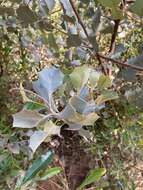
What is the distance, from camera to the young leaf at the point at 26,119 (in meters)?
0.46

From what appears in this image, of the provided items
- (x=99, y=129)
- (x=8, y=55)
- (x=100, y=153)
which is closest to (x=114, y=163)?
(x=100, y=153)

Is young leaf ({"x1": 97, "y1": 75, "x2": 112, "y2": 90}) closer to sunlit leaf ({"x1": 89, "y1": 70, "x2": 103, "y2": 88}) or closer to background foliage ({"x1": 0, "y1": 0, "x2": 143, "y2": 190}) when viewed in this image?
sunlit leaf ({"x1": 89, "y1": 70, "x2": 103, "y2": 88})

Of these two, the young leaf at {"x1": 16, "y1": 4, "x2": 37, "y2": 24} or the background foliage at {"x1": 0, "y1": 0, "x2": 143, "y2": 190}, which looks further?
the background foliage at {"x1": 0, "y1": 0, "x2": 143, "y2": 190}

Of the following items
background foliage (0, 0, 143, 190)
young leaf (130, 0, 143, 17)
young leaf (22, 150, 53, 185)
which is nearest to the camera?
young leaf (130, 0, 143, 17)

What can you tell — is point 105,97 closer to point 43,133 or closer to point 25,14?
point 43,133

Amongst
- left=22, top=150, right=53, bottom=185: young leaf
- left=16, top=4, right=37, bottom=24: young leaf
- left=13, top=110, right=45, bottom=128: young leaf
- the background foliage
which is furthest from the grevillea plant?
left=22, top=150, right=53, bottom=185: young leaf

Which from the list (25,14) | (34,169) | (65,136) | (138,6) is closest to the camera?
(138,6)

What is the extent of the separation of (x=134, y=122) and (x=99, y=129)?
0.58 feet

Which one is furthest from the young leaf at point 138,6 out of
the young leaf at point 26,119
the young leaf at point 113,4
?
the young leaf at point 26,119

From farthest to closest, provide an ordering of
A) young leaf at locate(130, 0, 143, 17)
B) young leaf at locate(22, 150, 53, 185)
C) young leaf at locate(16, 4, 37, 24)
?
young leaf at locate(22, 150, 53, 185) → young leaf at locate(16, 4, 37, 24) → young leaf at locate(130, 0, 143, 17)

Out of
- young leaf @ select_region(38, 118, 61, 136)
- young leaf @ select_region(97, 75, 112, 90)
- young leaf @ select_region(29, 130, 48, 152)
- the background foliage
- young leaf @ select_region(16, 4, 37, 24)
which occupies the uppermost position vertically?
young leaf @ select_region(16, 4, 37, 24)

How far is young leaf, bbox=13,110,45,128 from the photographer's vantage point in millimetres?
459

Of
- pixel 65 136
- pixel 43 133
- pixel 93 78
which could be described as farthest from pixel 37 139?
pixel 65 136

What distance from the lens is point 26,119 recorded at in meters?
0.46
